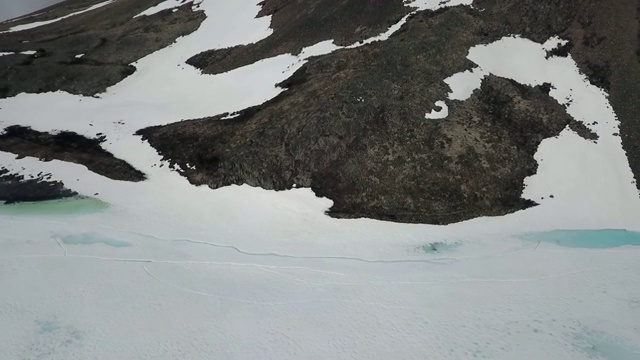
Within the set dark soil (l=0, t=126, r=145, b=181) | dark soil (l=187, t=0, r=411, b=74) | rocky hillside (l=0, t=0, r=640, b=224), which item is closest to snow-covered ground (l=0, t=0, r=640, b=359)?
dark soil (l=0, t=126, r=145, b=181)

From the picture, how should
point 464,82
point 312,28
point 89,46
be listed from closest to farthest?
point 464,82, point 312,28, point 89,46

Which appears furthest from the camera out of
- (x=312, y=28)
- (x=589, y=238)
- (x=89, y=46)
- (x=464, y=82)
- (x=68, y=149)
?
(x=89, y=46)

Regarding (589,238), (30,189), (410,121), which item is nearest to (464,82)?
(410,121)

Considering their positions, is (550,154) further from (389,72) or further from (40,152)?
(40,152)

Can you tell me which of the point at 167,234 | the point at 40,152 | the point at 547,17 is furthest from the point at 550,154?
the point at 40,152

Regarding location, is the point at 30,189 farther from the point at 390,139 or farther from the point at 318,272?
the point at 390,139

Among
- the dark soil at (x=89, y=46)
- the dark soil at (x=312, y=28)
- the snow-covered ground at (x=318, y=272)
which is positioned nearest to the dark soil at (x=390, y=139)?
the snow-covered ground at (x=318, y=272)
